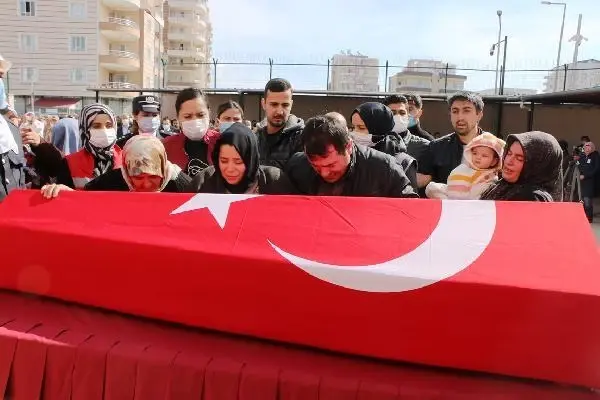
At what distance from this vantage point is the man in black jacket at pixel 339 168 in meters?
2.54

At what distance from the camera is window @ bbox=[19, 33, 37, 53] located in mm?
39500

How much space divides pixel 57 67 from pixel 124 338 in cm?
4194

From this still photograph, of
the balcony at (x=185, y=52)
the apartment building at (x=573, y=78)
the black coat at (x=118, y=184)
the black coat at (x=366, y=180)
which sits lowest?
the black coat at (x=118, y=184)

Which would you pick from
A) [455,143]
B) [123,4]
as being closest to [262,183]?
[455,143]

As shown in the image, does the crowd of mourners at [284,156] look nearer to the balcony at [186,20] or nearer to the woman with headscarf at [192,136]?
the woman with headscarf at [192,136]

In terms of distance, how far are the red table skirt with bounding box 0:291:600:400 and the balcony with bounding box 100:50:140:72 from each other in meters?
41.5

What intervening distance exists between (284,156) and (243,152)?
1.15 m

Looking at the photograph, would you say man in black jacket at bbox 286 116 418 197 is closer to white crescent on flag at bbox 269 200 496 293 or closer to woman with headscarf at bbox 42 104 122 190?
white crescent on flag at bbox 269 200 496 293

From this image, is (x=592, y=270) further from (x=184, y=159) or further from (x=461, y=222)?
(x=184, y=159)

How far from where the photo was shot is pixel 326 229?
2.24m

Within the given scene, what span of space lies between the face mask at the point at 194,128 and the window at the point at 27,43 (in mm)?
41737

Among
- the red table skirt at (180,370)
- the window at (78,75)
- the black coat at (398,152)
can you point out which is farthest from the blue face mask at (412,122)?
the window at (78,75)

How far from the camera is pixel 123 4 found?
42.9 metres

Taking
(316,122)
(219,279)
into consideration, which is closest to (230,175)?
(316,122)
